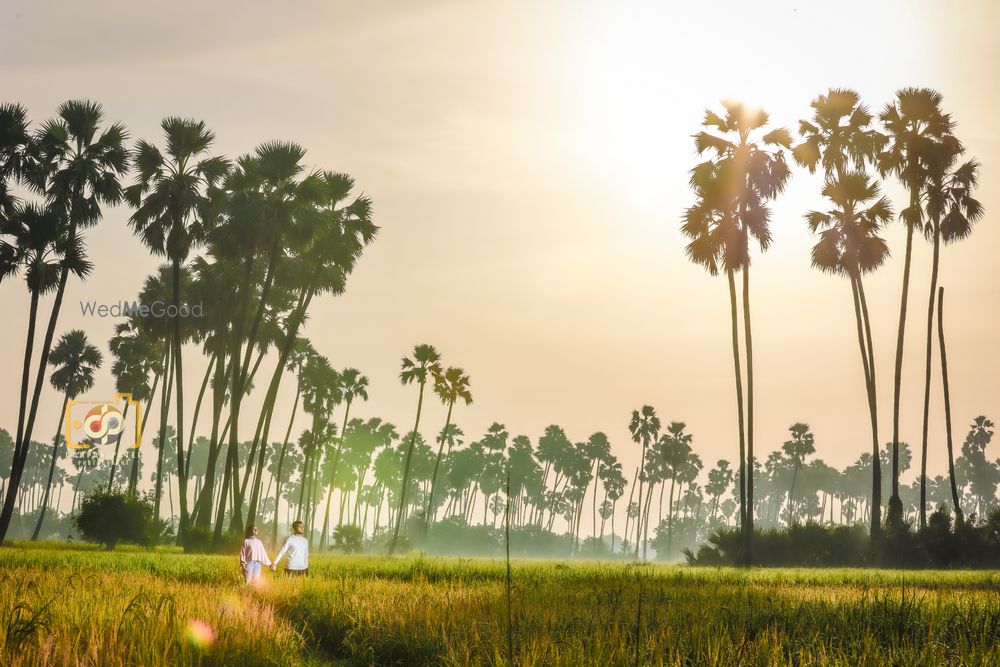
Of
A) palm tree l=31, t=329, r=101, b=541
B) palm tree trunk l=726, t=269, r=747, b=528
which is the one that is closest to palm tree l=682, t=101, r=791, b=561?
palm tree trunk l=726, t=269, r=747, b=528

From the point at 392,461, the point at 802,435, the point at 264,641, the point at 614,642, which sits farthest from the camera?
the point at 392,461

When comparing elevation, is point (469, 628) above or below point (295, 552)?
below

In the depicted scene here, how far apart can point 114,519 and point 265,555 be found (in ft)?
96.5

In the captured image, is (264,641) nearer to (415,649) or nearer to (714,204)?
(415,649)

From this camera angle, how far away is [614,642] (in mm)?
8453

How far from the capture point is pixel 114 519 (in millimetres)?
42375

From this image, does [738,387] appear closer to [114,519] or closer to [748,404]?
[748,404]

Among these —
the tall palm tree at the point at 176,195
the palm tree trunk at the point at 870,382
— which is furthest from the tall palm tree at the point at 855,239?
the tall palm tree at the point at 176,195

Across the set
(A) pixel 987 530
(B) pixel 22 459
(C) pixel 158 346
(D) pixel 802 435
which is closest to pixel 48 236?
(B) pixel 22 459

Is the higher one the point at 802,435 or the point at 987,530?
the point at 802,435

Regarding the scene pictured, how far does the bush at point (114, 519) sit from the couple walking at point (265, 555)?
91.0 ft

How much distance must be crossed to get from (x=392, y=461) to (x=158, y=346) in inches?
3522

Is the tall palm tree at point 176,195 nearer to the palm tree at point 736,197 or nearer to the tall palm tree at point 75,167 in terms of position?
the tall palm tree at point 75,167

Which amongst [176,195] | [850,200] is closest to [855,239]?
[850,200]
